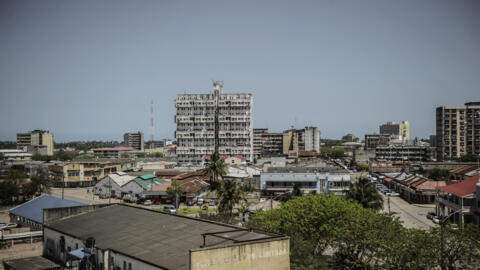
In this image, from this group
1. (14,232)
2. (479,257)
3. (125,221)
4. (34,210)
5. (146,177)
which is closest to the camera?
(479,257)

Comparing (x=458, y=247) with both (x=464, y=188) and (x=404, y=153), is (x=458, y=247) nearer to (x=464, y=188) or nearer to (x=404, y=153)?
(x=464, y=188)

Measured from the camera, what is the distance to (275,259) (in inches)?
884

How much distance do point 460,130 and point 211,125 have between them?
91431 mm

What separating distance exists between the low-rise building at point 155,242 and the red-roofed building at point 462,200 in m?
36.8

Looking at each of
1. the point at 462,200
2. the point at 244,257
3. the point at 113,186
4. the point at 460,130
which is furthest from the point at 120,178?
the point at 460,130

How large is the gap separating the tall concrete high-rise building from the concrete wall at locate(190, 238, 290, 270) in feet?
472

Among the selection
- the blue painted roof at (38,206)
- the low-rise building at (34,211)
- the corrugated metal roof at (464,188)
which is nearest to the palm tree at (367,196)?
the corrugated metal roof at (464,188)

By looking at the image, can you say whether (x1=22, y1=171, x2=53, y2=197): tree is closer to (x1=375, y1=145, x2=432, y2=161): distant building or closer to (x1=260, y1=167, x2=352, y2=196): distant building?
(x1=260, y1=167, x2=352, y2=196): distant building

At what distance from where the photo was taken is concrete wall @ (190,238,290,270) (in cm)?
1959

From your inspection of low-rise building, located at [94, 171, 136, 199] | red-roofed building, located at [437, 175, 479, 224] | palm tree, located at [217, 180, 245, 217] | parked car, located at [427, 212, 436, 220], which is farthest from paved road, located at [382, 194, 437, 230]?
low-rise building, located at [94, 171, 136, 199]

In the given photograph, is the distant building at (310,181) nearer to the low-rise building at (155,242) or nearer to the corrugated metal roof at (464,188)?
the corrugated metal roof at (464,188)

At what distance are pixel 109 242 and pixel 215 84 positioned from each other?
125 m

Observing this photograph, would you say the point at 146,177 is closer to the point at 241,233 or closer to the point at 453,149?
the point at 241,233

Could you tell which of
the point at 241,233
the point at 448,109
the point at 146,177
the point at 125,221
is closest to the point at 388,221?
the point at 241,233
